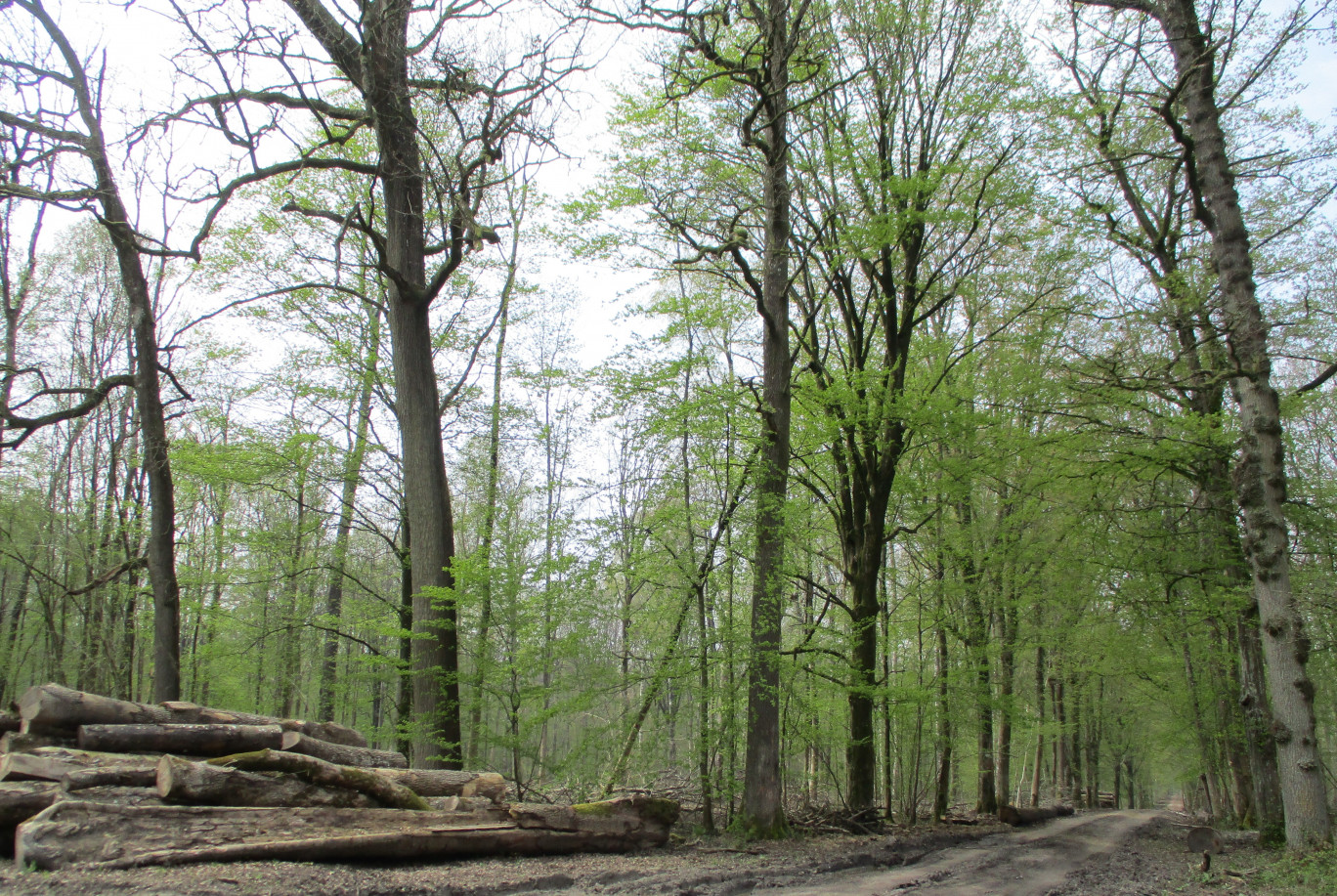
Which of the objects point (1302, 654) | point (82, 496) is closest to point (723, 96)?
point (1302, 654)

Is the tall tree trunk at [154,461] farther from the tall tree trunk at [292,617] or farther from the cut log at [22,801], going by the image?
the cut log at [22,801]

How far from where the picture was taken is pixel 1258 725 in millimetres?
8672

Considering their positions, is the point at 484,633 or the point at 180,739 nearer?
the point at 180,739

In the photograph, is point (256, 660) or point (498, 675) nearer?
point (498, 675)

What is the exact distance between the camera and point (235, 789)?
4359 millimetres

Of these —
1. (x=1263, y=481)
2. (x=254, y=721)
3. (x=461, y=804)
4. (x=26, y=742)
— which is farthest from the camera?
(x=1263, y=481)

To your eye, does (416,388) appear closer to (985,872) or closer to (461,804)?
(461,804)

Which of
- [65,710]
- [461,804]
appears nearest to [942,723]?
[461,804]

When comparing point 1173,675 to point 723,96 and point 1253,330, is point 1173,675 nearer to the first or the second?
point 1253,330

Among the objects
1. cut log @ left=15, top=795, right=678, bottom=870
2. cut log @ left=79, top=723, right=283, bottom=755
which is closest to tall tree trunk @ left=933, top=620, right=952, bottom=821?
cut log @ left=15, top=795, right=678, bottom=870

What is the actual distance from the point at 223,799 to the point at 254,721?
1.78 m

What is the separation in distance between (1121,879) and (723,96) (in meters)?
10.2

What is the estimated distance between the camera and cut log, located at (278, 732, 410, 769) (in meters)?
5.16

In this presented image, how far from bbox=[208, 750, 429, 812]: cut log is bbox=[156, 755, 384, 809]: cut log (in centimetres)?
5
